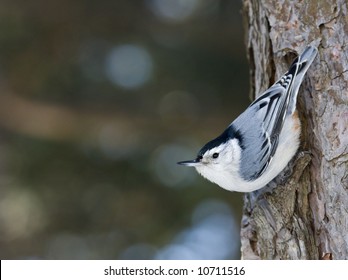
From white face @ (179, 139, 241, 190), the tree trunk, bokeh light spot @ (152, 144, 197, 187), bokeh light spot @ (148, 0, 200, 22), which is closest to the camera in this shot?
the tree trunk

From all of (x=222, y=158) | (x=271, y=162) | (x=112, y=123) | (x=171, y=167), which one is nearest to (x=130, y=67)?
(x=112, y=123)

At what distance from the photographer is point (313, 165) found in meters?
2.20

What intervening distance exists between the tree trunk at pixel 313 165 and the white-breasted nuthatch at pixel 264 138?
0.05 m

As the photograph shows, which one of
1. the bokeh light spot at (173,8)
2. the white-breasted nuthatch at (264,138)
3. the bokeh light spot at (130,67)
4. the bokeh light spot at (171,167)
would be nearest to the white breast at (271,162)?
the white-breasted nuthatch at (264,138)

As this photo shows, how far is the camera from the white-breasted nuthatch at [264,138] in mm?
2166

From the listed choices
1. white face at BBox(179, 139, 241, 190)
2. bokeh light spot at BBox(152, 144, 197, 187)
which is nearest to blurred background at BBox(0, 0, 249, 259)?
bokeh light spot at BBox(152, 144, 197, 187)

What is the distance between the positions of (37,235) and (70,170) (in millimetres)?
398

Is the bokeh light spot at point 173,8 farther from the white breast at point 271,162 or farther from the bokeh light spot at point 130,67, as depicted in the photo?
the white breast at point 271,162

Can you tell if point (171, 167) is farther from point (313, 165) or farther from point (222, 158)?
point (313, 165)

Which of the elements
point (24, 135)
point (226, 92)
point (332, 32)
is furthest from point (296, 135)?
point (24, 135)

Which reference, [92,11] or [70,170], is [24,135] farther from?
[92,11]

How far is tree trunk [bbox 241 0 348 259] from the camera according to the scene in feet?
6.87

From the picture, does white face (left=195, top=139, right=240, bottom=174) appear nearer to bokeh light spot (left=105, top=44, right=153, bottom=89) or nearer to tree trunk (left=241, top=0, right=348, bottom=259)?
tree trunk (left=241, top=0, right=348, bottom=259)

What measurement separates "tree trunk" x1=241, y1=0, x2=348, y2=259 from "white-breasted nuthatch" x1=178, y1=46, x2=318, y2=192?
0.05 metres
